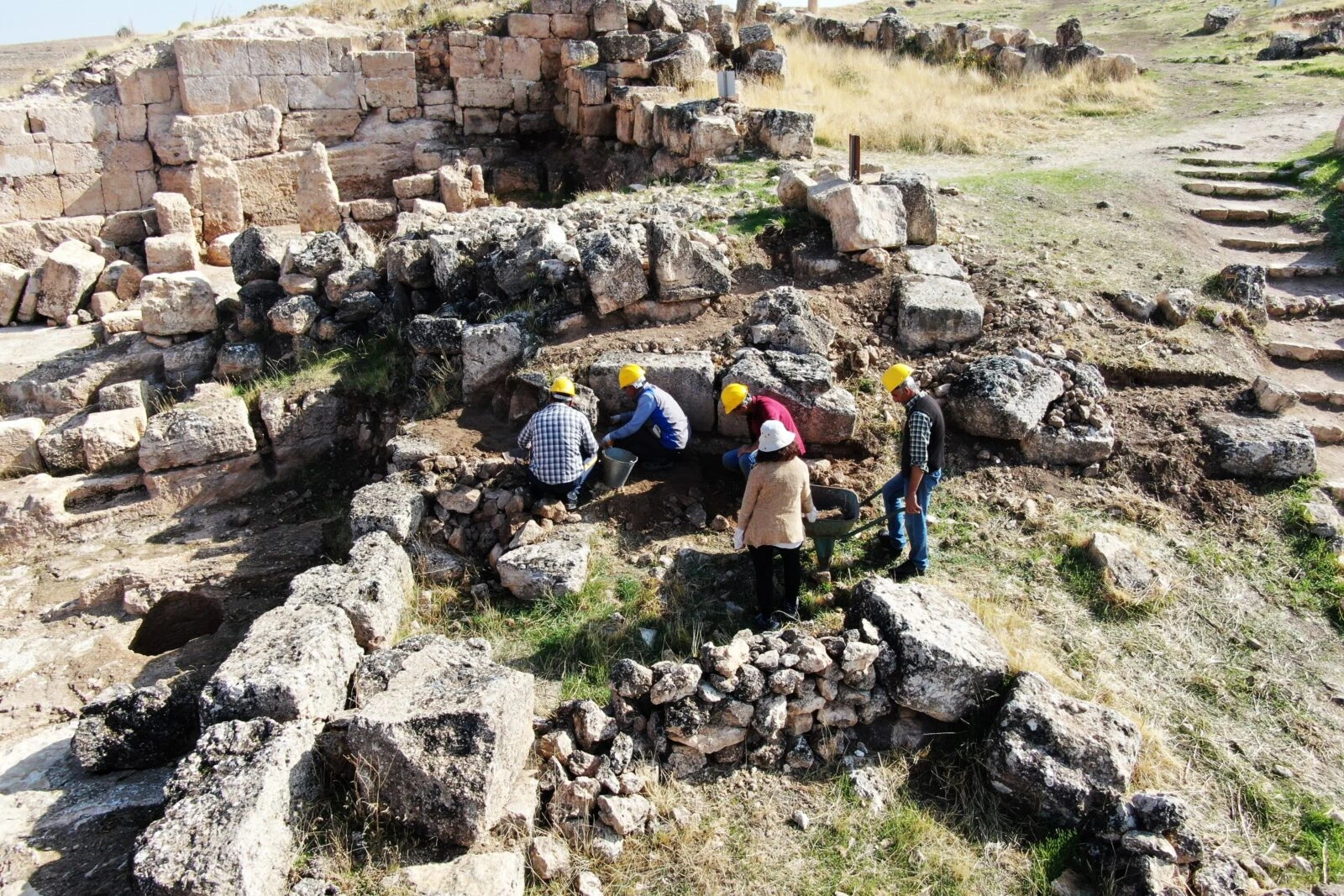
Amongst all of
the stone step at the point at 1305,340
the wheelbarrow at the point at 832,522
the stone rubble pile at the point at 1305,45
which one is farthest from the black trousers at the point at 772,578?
the stone rubble pile at the point at 1305,45

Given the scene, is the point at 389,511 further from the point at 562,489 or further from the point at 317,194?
the point at 317,194

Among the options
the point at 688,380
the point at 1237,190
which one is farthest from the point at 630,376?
the point at 1237,190

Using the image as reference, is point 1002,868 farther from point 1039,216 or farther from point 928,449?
point 1039,216

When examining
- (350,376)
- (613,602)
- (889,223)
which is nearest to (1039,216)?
(889,223)

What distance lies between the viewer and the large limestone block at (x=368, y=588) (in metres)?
5.72

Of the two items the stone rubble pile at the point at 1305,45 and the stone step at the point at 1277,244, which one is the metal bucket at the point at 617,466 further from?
the stone rubble pile at the point at 1305,45

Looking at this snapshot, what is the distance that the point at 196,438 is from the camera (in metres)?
8.59

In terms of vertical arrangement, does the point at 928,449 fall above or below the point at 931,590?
above

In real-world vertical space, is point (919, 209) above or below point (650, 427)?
above

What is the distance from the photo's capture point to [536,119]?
52.0ft

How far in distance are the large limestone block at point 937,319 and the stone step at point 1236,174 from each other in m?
5.48

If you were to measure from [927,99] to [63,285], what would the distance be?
12968mm

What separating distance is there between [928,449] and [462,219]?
6712 mm

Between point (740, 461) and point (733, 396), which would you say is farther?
point (733, 396)
